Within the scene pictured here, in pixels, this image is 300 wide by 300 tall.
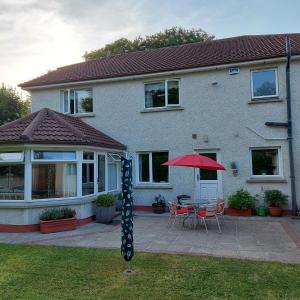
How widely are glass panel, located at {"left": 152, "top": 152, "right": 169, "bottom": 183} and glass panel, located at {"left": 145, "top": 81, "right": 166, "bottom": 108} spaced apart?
2423 millimetres

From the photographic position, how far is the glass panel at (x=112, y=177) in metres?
14.3

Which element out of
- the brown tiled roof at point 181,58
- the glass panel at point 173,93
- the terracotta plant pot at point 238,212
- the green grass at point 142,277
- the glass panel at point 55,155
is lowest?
the green grass at point 142,277

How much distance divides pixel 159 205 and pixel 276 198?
195 inches

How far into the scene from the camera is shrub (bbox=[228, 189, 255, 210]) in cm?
1282

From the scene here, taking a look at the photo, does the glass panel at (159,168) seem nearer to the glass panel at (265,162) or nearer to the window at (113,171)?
the window at (113,171)

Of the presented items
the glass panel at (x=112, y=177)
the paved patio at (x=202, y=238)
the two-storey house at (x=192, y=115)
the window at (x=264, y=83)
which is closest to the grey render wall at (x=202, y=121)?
the two-storey house at (x=192, y=115)

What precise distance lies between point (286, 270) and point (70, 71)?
15829 mm

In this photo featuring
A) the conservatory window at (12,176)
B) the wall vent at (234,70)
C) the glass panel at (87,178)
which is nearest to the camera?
the conservatory window at (12,176)

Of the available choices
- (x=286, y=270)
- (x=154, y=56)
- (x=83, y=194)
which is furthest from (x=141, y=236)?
(x=154, y=56)

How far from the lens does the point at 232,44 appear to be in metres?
16.7

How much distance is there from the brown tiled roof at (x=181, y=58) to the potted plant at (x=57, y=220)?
24.2 feet

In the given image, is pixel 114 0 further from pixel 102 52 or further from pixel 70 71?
pixel 102 52

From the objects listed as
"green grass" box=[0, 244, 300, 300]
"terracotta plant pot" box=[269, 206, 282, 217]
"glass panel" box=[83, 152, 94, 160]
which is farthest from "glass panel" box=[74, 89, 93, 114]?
"terracotta plant pot" box=[269, 206, 282, 217]

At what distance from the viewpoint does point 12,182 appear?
11.0m
